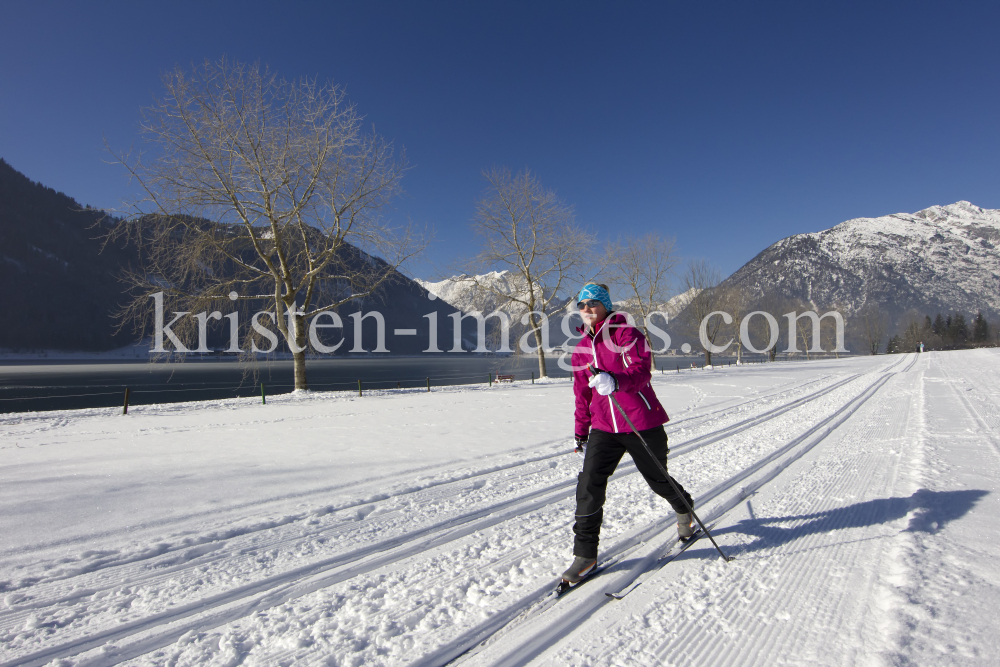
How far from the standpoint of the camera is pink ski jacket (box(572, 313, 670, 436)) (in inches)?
103

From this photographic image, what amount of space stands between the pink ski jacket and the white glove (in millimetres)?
116

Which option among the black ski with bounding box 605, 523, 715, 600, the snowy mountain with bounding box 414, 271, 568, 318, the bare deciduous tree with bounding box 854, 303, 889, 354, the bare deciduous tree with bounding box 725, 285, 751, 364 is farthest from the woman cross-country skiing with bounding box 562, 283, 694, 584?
the bare deciduous tree with bounding box 854, 303, 889, 354

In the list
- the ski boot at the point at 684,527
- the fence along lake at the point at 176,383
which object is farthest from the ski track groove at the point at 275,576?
the fence along lake at the point at 176,383

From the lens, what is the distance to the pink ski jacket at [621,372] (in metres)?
2.61

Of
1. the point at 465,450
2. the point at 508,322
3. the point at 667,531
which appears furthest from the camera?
the point at 508,322

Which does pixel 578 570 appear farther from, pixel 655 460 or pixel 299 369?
pixel 299 369

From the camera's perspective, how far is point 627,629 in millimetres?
2109

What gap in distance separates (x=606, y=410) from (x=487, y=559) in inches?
50.9

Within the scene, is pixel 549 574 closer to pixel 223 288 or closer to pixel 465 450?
pixel 465 450

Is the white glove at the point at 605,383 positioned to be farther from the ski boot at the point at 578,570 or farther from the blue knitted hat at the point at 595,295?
the ski boot at the point at 578,570

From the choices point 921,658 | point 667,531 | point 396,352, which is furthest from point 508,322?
point 396,352

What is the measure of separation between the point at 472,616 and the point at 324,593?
933mm

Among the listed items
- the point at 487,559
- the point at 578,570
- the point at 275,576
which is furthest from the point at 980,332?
the point at 275,576

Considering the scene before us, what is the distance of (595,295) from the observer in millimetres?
2803
